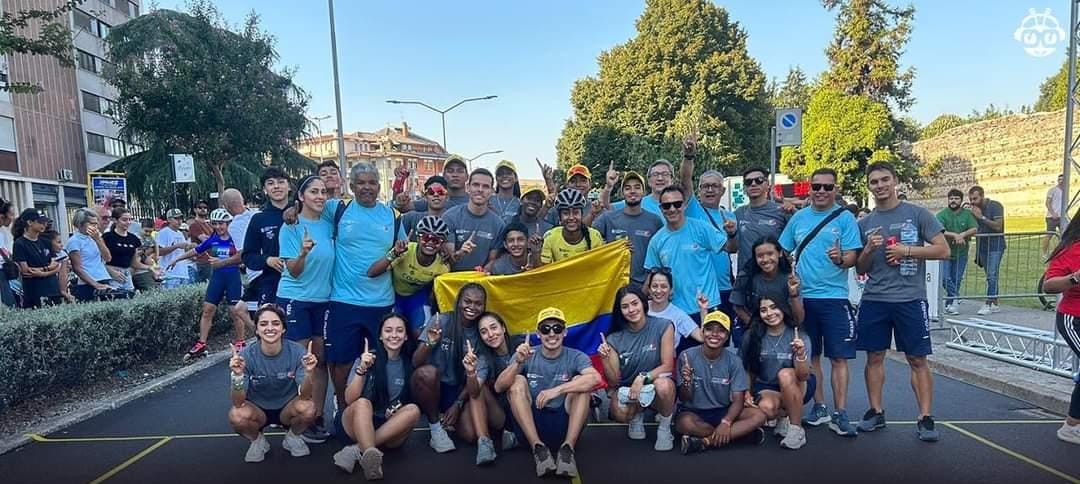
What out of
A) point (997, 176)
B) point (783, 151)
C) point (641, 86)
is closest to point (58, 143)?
point (641, 86)

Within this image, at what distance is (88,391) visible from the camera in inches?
264

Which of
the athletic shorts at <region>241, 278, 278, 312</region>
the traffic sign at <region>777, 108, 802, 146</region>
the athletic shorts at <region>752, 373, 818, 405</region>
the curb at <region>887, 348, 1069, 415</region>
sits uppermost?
the traffic sign at <region>777, 108, 802, 146</region>

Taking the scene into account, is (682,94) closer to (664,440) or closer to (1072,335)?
(1072,335)

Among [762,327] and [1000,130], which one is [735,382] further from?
[1000,130]

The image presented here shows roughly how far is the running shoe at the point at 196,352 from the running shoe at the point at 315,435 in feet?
12.7

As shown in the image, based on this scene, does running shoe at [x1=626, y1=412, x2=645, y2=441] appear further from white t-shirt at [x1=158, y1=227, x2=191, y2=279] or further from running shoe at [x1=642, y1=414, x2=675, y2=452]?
white t-shirt at [x1=158, y1=227, x2=191, y2=279]

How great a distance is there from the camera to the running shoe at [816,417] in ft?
17.4

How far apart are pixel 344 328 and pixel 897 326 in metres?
4.36

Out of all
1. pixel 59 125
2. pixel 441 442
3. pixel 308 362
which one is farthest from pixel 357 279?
pixel 59 125

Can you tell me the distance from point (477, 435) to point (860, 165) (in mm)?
30983

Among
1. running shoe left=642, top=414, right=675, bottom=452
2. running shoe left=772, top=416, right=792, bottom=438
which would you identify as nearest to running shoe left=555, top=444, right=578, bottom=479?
running shoe left=642, top=414, right=675, bottom=452

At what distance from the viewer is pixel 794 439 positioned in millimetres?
4793

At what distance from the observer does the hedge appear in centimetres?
577

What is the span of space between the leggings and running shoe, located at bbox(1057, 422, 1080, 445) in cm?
9
